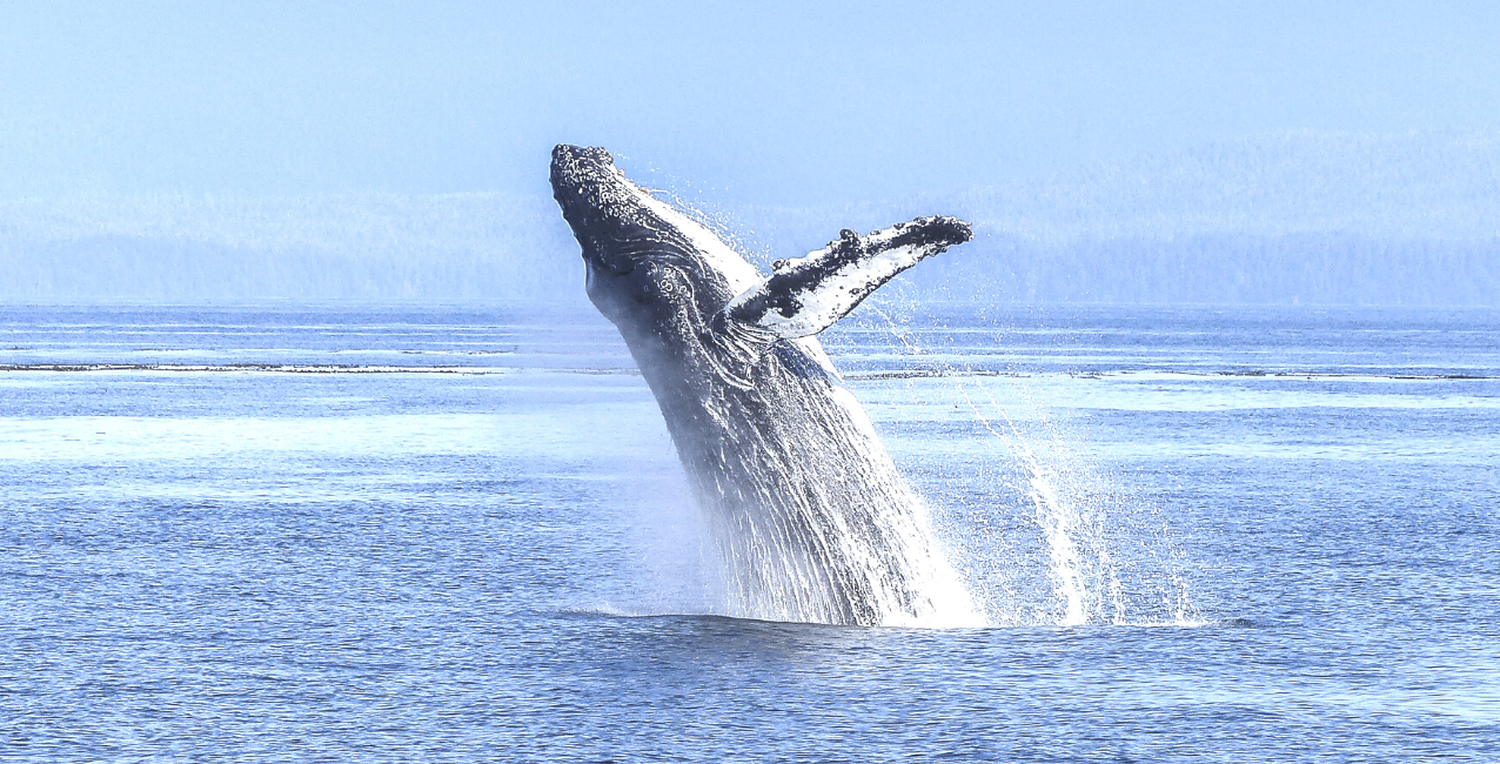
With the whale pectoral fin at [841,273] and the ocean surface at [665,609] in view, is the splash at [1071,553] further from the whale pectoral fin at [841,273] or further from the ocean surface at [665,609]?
the whale pectoral fin at [841,273]

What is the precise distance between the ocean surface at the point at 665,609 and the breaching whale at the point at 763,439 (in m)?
0.41

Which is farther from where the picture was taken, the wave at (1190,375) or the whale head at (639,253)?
the wave at (1190,375)

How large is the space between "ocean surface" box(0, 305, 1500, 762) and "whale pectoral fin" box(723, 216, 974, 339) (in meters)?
2.19

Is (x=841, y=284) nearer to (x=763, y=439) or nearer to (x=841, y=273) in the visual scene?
(x=841, y=273)

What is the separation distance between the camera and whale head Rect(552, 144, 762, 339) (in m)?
13.3

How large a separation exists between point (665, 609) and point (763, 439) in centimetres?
250

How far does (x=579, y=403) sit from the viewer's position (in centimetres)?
5844

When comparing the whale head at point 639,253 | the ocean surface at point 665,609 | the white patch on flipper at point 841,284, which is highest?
the whale head at point 639,253

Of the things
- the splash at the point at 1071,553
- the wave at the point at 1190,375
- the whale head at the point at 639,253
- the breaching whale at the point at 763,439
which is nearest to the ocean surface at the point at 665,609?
the splash at the point at 1071,553

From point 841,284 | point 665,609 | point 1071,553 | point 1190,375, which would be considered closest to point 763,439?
point 841,284

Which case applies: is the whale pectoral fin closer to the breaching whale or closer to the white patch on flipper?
the white patch on flipper

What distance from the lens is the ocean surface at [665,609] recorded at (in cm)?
1067

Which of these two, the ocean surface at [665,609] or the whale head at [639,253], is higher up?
the whale head at [639,253]

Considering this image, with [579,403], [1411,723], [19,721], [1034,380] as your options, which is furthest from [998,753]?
[1034,380]
